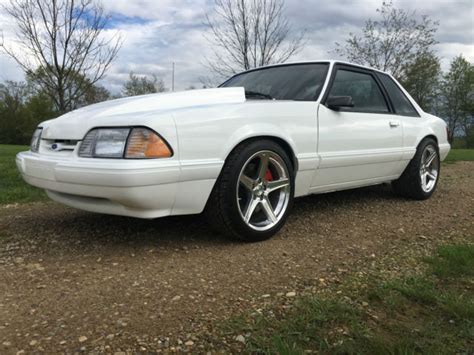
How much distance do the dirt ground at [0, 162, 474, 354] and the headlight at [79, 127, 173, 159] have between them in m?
0.68

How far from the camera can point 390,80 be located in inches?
189

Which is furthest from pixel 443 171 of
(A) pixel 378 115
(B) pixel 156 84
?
(B) pixel 156 84

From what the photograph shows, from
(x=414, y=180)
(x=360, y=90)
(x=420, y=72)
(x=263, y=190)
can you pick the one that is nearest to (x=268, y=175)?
(x=263, y=190)

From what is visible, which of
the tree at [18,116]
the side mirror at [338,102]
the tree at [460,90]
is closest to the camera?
the side mirror at [338,102]

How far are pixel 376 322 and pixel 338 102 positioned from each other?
6.67 ft

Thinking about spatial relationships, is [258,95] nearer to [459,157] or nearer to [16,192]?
[16,192]

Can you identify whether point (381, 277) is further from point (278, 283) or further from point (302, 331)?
point (302, 331)

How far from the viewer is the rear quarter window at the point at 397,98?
4.62 m

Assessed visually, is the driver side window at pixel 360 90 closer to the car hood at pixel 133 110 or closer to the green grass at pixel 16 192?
the car hood at pixel 133 110

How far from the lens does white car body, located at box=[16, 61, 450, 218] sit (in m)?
2.61

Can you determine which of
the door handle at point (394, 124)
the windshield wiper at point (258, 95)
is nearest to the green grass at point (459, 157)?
the door handle at point (394, 124)

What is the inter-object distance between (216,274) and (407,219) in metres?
2.18

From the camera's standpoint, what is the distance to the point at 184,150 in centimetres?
271

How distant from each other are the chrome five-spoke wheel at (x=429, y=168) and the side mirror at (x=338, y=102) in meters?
1.75
